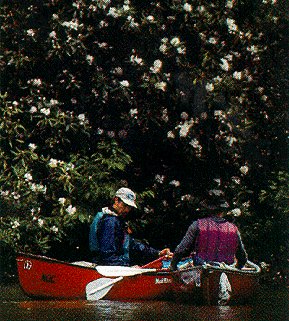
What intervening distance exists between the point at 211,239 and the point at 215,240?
2.4 inches

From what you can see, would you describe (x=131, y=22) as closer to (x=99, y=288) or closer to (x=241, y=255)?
(x=99, y=288)

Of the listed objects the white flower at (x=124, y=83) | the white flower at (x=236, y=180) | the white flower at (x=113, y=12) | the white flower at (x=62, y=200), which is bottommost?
the white flower at (x=62, y=200)

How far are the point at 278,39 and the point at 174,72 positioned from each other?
202cm

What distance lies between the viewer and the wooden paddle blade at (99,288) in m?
16.2

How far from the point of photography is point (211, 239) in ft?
49.3

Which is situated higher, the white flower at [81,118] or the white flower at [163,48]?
the white flower at [163,48]

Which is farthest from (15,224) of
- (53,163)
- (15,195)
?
(53,163)

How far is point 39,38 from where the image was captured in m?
18.8

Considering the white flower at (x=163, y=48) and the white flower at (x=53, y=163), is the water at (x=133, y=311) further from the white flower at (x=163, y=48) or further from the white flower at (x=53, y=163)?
the white flower at (x=163, y=48)

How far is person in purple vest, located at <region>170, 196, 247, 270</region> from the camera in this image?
15008 millimetres

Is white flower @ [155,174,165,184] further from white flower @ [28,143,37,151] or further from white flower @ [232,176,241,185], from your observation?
white flower @ [28,143,37,151]

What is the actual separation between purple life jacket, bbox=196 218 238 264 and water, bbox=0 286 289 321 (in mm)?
702

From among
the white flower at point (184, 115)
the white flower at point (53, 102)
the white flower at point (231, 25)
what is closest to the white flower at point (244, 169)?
the white flower at point (184, 115)

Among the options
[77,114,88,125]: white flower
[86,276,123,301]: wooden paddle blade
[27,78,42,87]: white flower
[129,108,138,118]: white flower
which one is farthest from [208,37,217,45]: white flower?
[86,276,123,301]: wooden paddle blade
